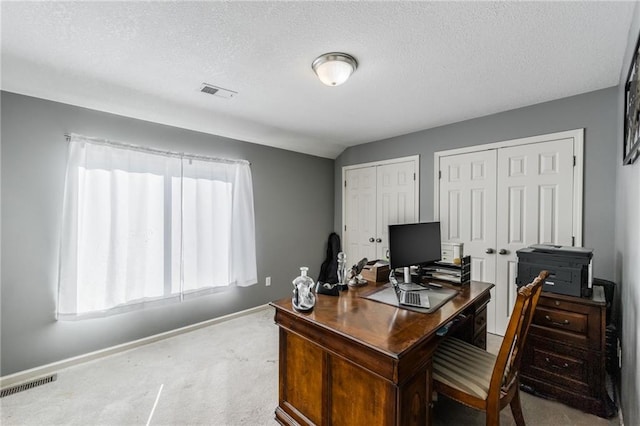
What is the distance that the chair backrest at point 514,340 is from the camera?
1.24 m

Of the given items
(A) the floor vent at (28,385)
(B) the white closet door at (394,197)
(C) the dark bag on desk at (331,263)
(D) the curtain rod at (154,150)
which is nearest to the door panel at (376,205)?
(B) the white closet door at (394,197)

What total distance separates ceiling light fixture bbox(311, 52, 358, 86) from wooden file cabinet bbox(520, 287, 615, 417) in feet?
7.21

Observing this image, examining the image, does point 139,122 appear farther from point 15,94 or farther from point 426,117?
point 426,117

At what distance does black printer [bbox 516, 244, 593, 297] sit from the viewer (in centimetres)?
196

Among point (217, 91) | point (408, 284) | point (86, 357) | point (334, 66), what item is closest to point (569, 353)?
point (408, 284)

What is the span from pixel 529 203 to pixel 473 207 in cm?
52

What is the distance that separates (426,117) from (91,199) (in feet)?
11.4

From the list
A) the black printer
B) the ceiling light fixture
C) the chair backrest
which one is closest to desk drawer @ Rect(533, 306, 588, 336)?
the black printer

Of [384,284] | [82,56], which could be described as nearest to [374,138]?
[384,284]

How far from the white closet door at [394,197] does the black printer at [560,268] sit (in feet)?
5.24

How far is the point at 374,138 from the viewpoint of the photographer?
405 centimetres

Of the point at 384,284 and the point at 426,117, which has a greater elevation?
the point at 426,117

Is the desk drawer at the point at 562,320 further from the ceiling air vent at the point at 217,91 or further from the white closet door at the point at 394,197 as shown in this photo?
the ceiling air vent at the point at 217,91

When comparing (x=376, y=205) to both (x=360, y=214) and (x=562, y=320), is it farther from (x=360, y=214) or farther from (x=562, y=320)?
(x=562, y=320)
